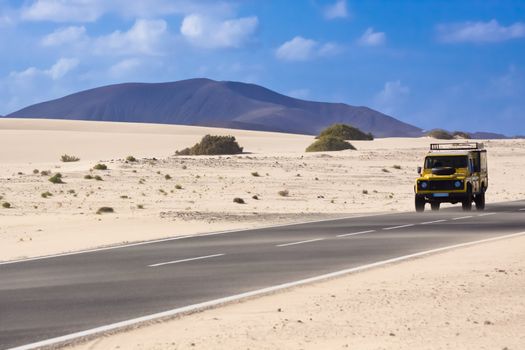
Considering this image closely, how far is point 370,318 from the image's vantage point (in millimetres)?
11898

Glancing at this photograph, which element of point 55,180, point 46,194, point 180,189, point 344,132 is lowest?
point 180,189

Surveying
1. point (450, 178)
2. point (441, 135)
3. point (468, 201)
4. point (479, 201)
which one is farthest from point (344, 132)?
point (450, 178)

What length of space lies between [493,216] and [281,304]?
19720 mm

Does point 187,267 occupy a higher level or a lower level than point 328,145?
lower

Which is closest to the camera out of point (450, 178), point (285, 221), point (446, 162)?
point (285, 221)

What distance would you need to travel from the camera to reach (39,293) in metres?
14.7

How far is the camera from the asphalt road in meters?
12.7

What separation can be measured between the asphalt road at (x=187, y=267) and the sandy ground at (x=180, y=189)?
2.83m

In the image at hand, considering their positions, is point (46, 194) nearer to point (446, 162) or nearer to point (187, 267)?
point (446, 162)

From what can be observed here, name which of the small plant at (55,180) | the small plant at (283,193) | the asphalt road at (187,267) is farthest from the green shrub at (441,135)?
the asphalt road at (187,267)

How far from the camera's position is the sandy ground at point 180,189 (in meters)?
29.4

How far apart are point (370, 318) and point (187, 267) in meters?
6.67

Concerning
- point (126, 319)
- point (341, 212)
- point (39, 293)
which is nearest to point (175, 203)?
point (341, 212)

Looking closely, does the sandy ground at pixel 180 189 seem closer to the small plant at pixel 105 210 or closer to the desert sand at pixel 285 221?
the desert sand at pixel 285 221
